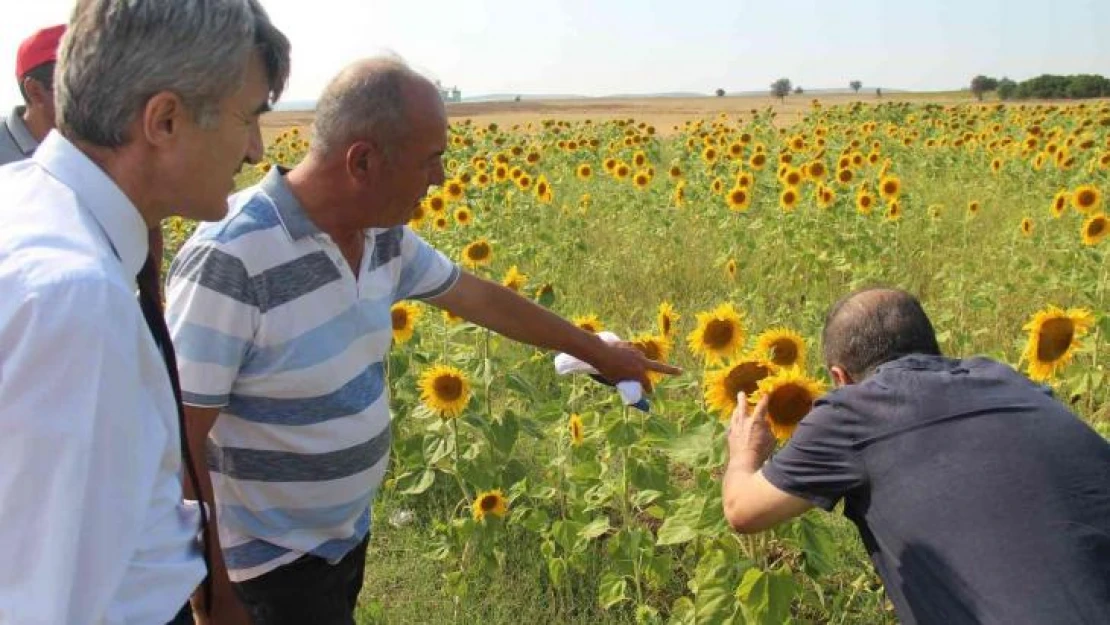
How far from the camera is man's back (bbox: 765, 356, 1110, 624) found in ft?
5.44

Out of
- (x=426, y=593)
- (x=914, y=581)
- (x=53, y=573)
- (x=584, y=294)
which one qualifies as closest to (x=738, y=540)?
(x=914, y=581)

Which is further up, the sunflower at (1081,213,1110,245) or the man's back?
the man's back

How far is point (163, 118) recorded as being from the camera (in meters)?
1.13

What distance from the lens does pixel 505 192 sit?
824cm

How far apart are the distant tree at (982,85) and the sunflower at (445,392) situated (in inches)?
1497

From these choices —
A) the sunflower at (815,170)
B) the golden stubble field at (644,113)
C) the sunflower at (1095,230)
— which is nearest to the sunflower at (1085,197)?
the sunflower at (1095,230)

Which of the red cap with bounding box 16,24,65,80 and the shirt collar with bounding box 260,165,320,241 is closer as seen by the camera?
the shirt collar with bounding box 260,165,320,241

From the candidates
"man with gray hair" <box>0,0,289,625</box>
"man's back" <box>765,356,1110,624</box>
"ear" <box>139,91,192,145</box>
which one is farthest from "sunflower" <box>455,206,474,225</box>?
"ear" <box>139,91,192,145</box>

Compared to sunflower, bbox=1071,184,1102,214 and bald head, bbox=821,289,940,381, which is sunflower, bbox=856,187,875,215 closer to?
sunflower, bbox=1071,184,1102,214

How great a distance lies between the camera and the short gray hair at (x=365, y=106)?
1847mm

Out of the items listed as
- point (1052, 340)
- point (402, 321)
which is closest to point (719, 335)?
point (1052, 340)

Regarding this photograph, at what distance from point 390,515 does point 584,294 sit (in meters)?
3.04

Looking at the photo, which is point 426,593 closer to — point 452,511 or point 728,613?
point 452,511

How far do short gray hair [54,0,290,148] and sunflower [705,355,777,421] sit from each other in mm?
1620
